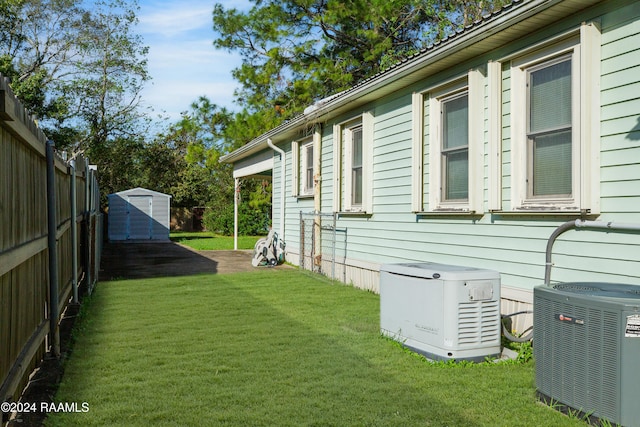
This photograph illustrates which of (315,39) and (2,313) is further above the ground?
(315,39)

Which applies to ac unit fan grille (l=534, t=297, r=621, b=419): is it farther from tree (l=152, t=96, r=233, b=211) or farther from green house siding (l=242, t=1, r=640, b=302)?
tree (l=152, t=96, r=233, b=211)

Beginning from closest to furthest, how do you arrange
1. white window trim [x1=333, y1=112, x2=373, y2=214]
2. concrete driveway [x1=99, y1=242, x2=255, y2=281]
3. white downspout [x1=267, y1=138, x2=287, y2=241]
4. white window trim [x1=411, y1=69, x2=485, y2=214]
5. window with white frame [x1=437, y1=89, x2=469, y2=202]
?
white window trim [x1=411, y1=69, x2=485, y2=214] < window with white frame [x1=437, y1=89, x2=469, y2=202] < white window trim [x1=333, y1=112, x2=373, y2=214] < concrete driveway [x1=99, y1=242, x2=255, y2=281] < white downspout [x1=267, y1=138, x2=287, y2=241]

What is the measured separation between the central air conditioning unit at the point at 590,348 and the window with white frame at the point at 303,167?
8.27m

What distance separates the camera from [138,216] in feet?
75.4

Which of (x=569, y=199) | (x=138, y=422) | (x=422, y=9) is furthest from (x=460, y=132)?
(x=422, y=9)

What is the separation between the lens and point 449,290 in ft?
14.9

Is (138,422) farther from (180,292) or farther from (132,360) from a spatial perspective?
(180,292)

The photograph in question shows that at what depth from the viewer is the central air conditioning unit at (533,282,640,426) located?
301cm

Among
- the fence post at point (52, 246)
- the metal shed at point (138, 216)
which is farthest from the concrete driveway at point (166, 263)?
the fence post at point (52, 246)

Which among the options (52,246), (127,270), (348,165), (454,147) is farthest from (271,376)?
(127,270)

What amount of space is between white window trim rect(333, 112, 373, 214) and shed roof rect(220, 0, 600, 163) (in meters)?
0.33

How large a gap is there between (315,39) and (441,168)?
1865cm

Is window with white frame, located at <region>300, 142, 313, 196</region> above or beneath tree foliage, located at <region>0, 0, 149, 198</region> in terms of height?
beneath

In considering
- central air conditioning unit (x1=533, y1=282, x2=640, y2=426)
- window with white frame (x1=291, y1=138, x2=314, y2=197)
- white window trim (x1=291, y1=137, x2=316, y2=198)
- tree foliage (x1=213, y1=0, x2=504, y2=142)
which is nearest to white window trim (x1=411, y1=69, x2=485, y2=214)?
central air conditioning unit (x1=533, y1=282, x2=640, y2=426)
